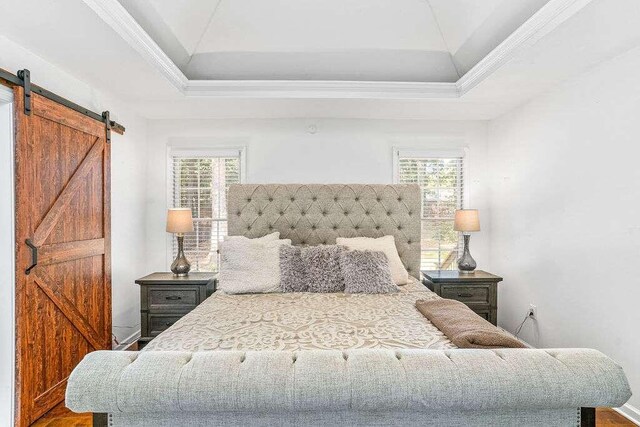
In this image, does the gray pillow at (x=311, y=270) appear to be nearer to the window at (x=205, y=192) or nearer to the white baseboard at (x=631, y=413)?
the window at (x=205, y=192)

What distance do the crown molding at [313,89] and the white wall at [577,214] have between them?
0.90 meters

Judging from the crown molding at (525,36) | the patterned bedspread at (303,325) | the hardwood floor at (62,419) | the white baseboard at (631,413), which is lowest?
the hardwood floor at (62,419)

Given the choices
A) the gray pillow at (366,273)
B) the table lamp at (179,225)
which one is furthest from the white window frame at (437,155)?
the table lamp at (179,225)

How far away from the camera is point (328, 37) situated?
2998 millimetres

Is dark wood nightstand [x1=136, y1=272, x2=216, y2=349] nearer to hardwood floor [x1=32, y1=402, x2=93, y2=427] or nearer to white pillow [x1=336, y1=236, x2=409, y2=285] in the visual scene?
hardwood floor [x1=32, y1=402, x2=93, y2=427]

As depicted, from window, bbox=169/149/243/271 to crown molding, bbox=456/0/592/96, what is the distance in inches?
92.5

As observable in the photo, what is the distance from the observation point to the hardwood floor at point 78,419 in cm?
228

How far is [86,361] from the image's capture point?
4.35 feet

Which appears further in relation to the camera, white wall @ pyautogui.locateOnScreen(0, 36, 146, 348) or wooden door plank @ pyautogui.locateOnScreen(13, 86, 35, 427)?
white wall @ pyautogui.locateOnScreen(0, 36, 146, 348)

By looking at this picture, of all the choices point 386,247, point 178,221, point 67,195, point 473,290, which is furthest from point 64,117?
point 473,290

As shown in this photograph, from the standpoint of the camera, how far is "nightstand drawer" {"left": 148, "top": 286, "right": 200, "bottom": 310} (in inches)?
127

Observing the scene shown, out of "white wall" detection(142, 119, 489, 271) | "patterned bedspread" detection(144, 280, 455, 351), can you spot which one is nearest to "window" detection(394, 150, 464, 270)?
"white wall" detection(142, 119, 489, 271)

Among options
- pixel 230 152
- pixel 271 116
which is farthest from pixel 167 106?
pixel 271 116

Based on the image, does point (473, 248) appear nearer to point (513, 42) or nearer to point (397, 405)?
point (513, 42)
